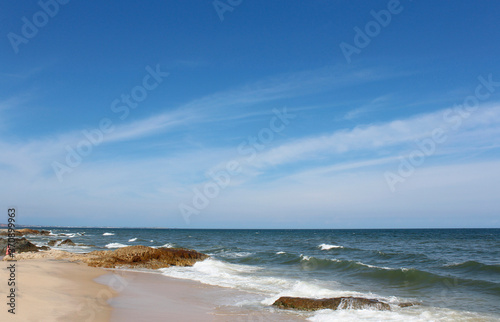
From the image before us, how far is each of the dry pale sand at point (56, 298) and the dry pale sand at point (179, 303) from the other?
549mm

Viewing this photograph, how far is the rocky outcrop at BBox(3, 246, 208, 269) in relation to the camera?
75.8ft

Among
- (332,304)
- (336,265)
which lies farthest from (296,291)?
(336,265)

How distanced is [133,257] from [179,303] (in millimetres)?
13178

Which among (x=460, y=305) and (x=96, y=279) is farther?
(x=96, y=279)

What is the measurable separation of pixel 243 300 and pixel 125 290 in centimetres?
487

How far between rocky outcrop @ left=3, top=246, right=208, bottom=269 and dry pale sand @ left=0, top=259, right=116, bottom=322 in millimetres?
7158

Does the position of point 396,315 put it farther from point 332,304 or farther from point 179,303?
point 179,303

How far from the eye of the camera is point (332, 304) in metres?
11.6

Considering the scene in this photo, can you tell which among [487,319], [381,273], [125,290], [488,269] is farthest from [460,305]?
[125,290]

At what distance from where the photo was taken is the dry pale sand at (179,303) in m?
10.1

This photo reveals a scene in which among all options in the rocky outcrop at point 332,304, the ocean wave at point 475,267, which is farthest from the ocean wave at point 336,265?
the rocky outcrop at point 332,304

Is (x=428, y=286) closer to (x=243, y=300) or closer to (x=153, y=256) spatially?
(x=243, y=300)

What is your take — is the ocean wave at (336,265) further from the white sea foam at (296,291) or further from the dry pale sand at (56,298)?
the dry pale sand at (56,298)

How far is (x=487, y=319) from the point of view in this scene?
35.3ft
